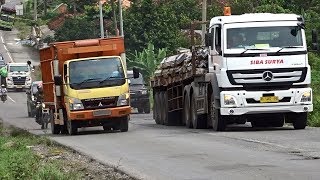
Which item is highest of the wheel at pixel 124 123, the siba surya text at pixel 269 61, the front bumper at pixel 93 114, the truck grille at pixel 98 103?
the siba surya text at pixel 269 61

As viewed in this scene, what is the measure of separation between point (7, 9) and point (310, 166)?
313 feet

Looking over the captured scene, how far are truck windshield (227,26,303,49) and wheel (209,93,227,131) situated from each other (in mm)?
1653

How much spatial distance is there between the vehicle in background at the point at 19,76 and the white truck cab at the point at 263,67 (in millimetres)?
46045

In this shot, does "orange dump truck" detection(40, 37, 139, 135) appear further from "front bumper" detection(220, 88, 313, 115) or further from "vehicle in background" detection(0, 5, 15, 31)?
"vehicle in background" detection(0, 5, 15, 31)

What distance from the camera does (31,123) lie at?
39.2m

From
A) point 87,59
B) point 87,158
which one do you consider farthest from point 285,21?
point 87,158

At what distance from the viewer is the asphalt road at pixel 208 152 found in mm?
15391

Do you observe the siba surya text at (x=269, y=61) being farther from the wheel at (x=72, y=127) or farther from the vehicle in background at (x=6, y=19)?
the vehicle in background at (x=6, y=19)

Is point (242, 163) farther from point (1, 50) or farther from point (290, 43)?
point (1, 50)

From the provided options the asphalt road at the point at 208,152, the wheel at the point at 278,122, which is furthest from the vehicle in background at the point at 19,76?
the wheel at the point at 278,122

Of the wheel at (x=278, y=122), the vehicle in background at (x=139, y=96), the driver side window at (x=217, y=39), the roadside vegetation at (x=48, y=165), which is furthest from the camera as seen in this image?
the vehicle in background at (x=139, y=96)

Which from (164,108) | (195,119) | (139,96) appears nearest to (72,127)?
(195,119)

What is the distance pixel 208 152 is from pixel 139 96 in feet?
80.9

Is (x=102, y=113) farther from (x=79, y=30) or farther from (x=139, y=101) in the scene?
(x=79, y=30)
